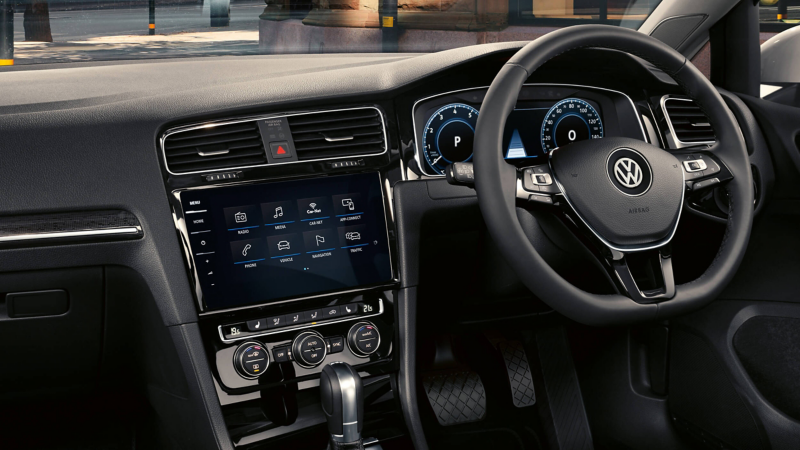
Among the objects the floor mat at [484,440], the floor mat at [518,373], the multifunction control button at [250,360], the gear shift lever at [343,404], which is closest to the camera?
the gear shift lever at [343,404]

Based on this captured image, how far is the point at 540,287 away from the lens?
4.14 feet

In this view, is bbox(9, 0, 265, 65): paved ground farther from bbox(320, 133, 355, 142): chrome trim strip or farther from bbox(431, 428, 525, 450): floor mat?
bbox(431, 428, 525, 450): floor mat

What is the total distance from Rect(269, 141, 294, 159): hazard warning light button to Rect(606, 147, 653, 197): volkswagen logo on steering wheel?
0.61 meters

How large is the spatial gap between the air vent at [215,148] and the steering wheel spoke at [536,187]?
19.9 inches

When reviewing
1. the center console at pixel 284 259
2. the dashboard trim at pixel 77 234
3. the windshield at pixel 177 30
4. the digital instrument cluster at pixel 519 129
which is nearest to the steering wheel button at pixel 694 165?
the digital instrument cluster at pixel 519 129

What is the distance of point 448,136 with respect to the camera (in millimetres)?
1592

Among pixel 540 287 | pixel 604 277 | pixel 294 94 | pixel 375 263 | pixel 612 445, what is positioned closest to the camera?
pixel 540 287

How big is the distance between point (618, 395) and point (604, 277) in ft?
2.75

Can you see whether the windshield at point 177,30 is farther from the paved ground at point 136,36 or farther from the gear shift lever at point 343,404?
the gear shift lever at point 343,404

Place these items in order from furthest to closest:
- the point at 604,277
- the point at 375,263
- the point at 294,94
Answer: the point at 375,263 → the point at 294,94 → the point at 604,277

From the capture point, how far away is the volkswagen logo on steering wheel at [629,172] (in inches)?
53.1

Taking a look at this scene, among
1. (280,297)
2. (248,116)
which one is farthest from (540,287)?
(248,116)

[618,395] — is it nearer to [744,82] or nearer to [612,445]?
[612,445]

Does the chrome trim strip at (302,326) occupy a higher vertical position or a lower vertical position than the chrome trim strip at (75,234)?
lower
